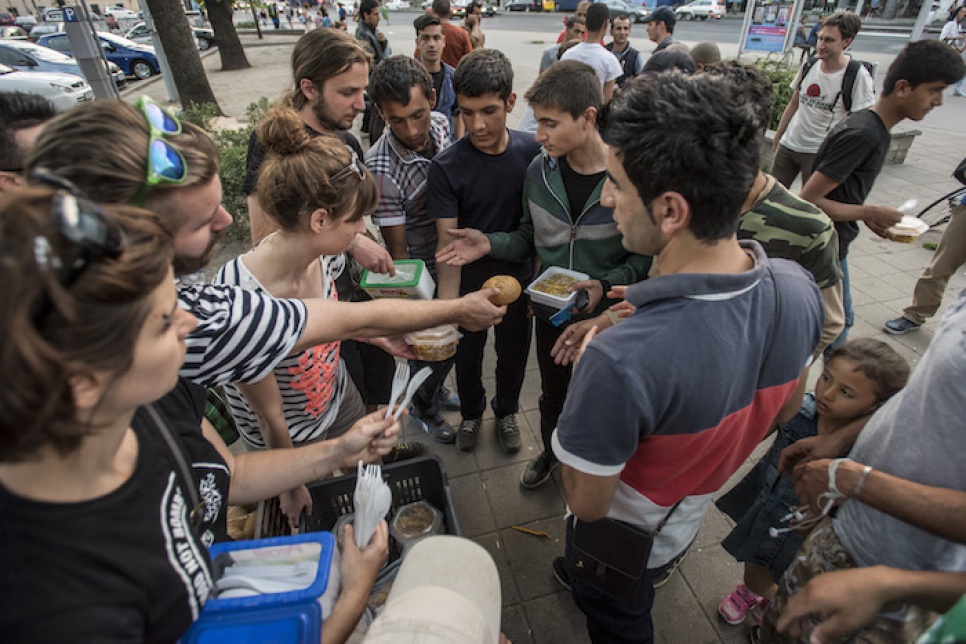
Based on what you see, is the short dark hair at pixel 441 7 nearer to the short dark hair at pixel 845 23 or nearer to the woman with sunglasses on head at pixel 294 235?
the short dark hair at pixel 845 23

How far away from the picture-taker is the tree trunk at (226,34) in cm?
1608

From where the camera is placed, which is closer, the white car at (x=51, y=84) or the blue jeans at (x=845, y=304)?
the blue jeans at (x=845, y=304)

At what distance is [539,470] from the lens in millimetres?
3219

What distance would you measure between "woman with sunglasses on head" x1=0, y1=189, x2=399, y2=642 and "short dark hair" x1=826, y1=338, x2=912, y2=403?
7.79 feet

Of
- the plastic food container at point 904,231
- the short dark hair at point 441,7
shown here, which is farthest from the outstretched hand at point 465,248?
the short dark hair at point 441,7

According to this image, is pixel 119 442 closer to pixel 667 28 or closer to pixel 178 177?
pixel 178 177

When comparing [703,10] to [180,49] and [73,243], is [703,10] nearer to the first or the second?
[180,49]

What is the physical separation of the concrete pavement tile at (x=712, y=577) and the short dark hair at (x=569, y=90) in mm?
2515

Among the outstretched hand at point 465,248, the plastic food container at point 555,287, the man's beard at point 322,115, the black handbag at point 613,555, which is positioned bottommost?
the black handbag at point 613,555

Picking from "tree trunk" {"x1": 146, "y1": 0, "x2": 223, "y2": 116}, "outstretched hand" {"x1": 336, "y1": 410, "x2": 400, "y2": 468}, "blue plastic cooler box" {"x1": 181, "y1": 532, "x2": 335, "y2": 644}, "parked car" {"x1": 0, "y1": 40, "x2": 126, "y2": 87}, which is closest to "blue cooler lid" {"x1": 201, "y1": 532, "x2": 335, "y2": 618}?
"blue plastic cooler box" {"x1": 181, "y1": 532, "x2": 335, "y2": 644}

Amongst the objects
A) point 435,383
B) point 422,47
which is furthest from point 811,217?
point 422,47

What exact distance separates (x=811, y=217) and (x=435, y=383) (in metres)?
2.48

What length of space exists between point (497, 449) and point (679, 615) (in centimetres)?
150

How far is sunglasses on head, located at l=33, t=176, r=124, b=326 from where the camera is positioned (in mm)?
770
